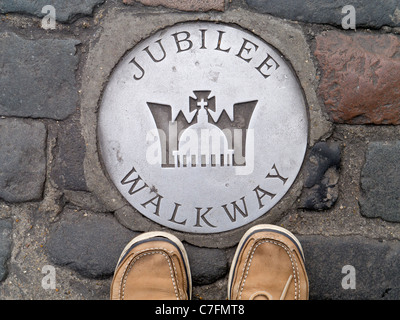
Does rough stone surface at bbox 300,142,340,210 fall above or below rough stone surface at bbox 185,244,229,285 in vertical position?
above

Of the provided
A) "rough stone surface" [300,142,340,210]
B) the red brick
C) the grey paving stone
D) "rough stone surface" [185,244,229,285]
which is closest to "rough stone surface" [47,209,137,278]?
the grey paving stone

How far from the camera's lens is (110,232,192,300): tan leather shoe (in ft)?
5.07

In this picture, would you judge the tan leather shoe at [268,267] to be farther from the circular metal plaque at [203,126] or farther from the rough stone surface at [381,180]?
the rough stone surface at [381,180]

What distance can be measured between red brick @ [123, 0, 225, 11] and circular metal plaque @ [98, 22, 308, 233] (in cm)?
6

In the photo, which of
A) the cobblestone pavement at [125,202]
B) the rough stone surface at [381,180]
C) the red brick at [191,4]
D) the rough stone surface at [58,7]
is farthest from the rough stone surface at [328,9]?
the rough stone surface at [58,7]

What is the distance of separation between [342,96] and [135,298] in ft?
3.69

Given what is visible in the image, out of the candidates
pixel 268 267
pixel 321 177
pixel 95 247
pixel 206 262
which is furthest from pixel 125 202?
pixel 321 177

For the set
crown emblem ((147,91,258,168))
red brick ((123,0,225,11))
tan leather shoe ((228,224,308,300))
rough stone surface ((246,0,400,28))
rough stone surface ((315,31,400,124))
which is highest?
red brick ((123,0,225,11))

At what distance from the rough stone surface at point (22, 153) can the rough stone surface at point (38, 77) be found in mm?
56

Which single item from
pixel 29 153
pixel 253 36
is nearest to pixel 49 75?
pixel 29 153

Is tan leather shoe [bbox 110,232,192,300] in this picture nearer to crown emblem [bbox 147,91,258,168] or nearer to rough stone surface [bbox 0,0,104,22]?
crown emblem [bbox 147,91,258,168]

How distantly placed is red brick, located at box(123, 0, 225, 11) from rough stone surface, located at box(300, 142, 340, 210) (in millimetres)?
662

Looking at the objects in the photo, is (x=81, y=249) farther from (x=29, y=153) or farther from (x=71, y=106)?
(x=71, y=106)

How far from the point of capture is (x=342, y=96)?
60.3 inches
